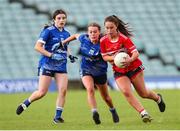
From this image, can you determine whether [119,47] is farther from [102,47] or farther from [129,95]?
[129,95]

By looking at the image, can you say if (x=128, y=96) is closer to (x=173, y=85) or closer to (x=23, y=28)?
(x=173, y=85)

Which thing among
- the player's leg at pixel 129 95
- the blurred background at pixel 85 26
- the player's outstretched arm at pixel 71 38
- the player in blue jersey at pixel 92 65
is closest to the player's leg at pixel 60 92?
the player in blue jersey at pixel 92 65

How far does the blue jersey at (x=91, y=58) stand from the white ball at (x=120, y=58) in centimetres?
90

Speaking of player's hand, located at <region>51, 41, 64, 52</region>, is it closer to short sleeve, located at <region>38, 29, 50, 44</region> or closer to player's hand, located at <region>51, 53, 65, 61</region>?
player's hand, located at <region>51, 53, 65, 61</region>

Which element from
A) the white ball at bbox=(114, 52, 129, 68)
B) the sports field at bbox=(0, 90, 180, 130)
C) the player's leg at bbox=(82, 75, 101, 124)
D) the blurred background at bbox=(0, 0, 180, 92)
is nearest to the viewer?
the sports field at bbox=(0, 90, 180, 130)

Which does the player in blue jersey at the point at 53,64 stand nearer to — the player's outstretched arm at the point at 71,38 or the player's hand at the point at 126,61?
the player's outstretched arm at the point at 71,38

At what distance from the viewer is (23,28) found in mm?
29672

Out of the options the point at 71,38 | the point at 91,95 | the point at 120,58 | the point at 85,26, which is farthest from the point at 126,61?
the point at 85,26

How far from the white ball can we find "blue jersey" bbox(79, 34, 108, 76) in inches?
35.3

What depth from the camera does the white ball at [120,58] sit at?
1143cm

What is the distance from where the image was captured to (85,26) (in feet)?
97.4

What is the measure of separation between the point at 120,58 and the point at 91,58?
1149 millimetres

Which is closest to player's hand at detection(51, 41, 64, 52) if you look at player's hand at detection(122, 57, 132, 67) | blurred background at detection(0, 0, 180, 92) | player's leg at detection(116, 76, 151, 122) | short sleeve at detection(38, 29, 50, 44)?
short sleeve at detection(38, 29, 50, 44)

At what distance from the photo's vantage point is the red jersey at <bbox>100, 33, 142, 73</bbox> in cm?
1174
